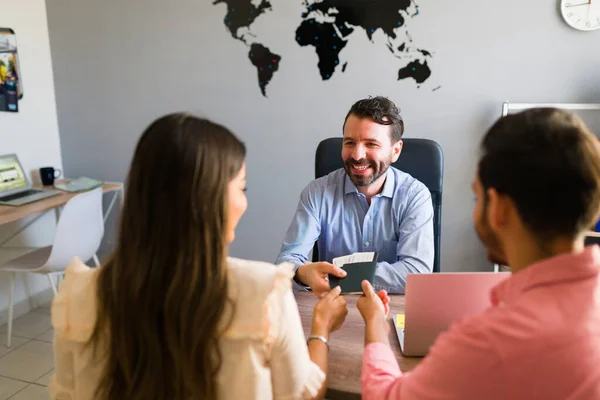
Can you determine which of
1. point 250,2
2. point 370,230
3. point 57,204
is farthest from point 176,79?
point 370,230

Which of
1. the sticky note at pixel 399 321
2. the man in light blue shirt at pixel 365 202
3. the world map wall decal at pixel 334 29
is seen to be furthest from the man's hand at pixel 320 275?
the world map wall decal at pixel 334 29

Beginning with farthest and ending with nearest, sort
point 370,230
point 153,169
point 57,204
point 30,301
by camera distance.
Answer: point 30,301, point 57,204, point 370,230, point 153,169

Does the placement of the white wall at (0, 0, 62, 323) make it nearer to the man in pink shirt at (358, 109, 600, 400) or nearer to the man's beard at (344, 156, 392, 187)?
the man's beard at (344, 156, 392, 187)

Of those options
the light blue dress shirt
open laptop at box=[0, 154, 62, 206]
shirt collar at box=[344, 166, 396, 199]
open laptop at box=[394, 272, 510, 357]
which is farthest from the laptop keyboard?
open laptop at box=[394, 272, 510, 357]

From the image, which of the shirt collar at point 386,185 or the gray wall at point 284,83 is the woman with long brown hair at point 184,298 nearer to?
the shirt collar at point 386,185

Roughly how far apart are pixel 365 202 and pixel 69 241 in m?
1.67

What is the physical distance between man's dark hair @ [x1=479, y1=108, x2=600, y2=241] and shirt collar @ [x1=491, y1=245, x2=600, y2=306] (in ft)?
0.12

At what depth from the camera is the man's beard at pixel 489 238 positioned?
0.77 m

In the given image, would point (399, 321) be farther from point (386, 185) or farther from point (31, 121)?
point (31, 121)

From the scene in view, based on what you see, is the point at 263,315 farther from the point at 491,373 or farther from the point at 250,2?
the point at 250,2

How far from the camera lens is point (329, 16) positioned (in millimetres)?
2715

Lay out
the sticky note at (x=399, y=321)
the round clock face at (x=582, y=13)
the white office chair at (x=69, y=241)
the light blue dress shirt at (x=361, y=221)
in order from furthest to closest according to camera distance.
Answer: the white office chair at (x=69, y=241) → the round clock face at (x=582, y=13) → the light blue dress shirt at (x=361, y=221) → the sticky note at (x=399, y=321)

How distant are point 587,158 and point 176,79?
9.33 ft

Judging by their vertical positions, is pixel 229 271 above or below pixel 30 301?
above
